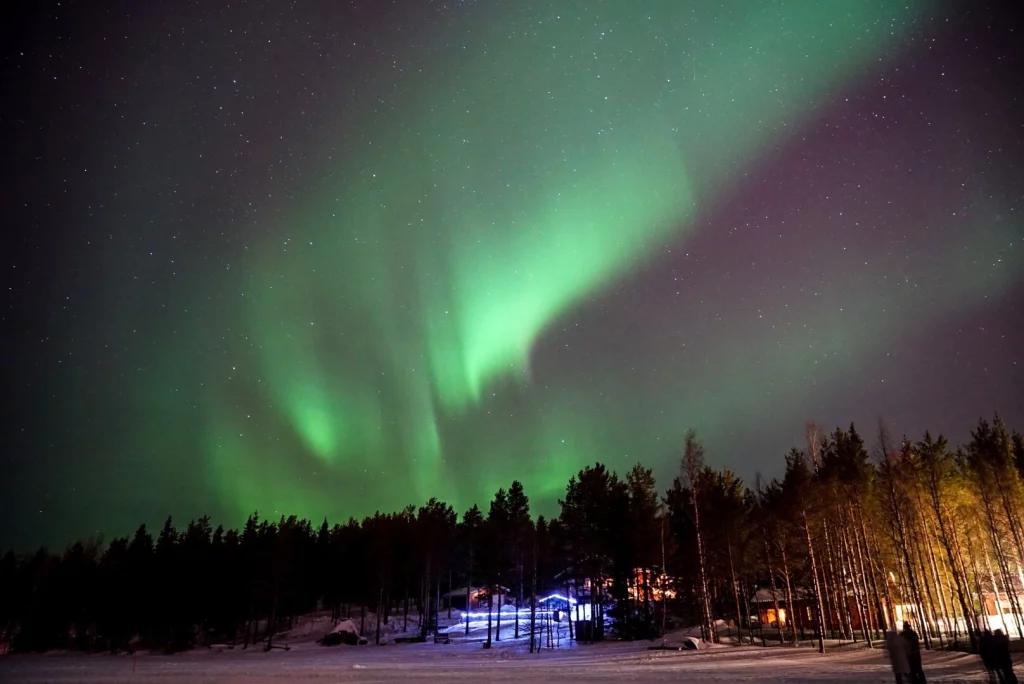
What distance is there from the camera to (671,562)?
53125 millimetres

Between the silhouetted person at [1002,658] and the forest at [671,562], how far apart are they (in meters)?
18.1

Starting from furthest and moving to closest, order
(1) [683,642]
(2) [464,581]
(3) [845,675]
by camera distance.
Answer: (2) [464,581]
(1) [683,642]
(3) [845,675]

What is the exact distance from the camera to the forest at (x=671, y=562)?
145 ft

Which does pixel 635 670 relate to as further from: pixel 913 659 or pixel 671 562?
pixel 671 562

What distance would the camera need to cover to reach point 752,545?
177ft

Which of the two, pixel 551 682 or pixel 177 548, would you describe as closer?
pixel 551 682

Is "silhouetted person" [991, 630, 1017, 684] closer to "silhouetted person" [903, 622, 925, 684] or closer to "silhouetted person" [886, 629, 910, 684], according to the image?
"silhouetted person" [903, 622, 925, 684]

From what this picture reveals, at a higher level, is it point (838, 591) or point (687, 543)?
point (687, 543)

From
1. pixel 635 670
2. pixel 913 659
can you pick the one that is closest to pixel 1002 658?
pixel 913 659

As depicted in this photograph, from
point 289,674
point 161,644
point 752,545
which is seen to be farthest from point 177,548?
point 752,545

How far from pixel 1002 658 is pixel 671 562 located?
37107 mm

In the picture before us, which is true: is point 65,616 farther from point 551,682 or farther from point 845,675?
point 845,675

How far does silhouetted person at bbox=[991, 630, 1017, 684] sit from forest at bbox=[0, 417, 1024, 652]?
18.1 meters

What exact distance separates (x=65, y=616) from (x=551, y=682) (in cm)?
7760
